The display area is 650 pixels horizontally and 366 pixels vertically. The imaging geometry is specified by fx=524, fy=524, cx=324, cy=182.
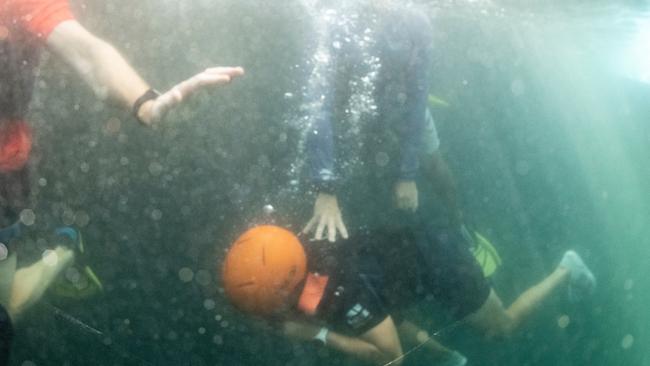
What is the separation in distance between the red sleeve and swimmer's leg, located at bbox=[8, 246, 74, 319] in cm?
378

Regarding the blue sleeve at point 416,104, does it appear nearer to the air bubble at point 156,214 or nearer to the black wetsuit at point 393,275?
the black wetsuit at point 393,275

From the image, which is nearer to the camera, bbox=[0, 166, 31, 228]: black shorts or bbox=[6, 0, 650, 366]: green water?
bbox=[0, 166, 31, 228]: black shorts

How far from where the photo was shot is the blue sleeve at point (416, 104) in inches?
237

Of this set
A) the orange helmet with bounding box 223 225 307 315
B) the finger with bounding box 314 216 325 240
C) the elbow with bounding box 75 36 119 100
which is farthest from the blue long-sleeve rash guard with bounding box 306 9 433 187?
the elbow with bounding box 75 36 119 100

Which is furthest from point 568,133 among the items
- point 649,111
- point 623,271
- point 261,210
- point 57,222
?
point 57,222

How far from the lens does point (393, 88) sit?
8.44m

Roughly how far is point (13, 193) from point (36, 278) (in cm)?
281

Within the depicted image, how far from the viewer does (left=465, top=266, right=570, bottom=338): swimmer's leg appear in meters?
7.78

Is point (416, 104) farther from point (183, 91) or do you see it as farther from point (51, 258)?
point (51, 258)

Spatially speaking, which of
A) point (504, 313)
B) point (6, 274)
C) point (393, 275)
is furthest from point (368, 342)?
point (6, 274)

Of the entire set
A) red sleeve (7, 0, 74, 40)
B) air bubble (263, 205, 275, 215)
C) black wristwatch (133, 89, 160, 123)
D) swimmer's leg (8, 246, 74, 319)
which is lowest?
air bubble (263, 205, 275, 215)

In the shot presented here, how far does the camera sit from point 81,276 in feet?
24.9

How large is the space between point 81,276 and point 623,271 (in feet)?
103

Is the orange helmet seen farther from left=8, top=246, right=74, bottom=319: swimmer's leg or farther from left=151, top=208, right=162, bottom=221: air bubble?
left=151, top=208, right=162, bottom=221: air bubble
